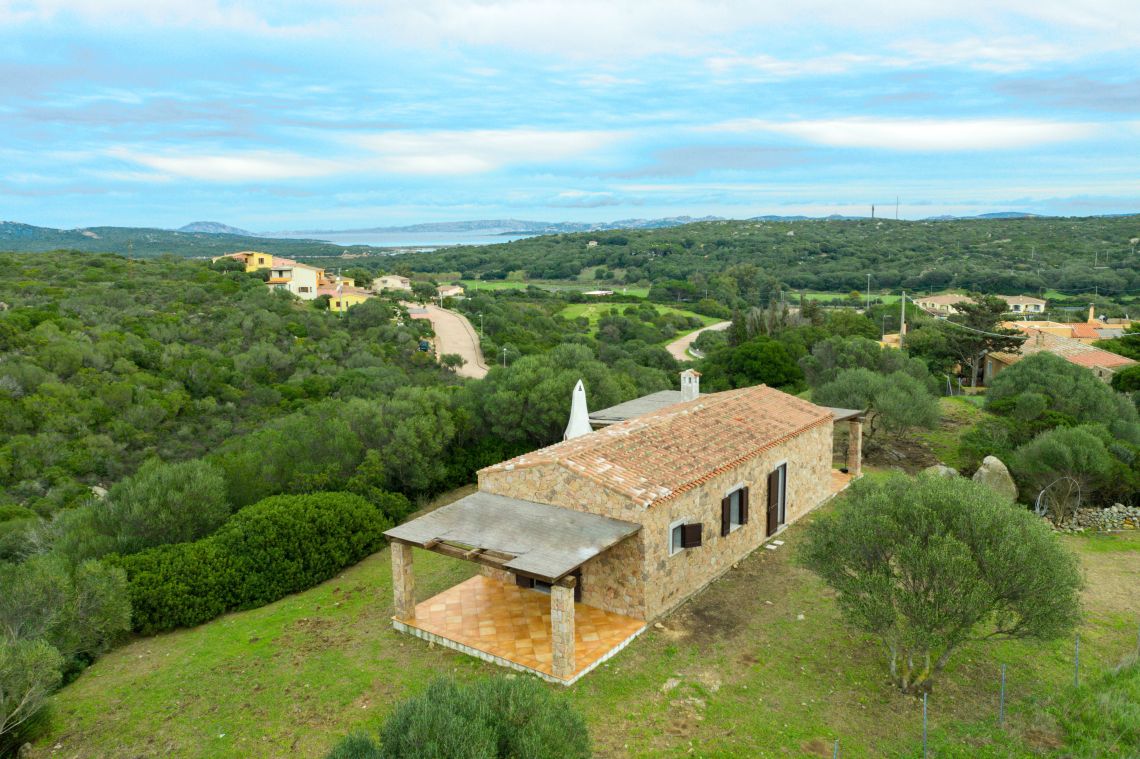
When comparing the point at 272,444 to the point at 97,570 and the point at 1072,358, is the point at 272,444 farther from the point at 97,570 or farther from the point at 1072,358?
the point at 1072,358

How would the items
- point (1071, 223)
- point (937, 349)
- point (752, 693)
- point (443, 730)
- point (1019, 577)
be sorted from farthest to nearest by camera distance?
point (1071, 223) < point (937, 349) < point (752, 693) < point (1019, 577) < point (443, 730)

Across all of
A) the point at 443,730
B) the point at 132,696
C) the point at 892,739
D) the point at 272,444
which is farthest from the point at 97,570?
the point at 892,739

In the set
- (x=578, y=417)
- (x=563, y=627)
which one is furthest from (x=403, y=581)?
(x=578, y=417)

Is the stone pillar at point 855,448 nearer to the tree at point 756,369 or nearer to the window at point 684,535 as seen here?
the window at point 684,535

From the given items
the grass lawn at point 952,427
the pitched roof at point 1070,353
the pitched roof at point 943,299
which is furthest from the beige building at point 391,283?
the grass lawn at point 952,427

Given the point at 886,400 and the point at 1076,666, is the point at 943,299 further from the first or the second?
the point at 1076,666

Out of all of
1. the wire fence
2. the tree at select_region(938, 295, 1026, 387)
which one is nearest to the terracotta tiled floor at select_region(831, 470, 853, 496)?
the wire fence
